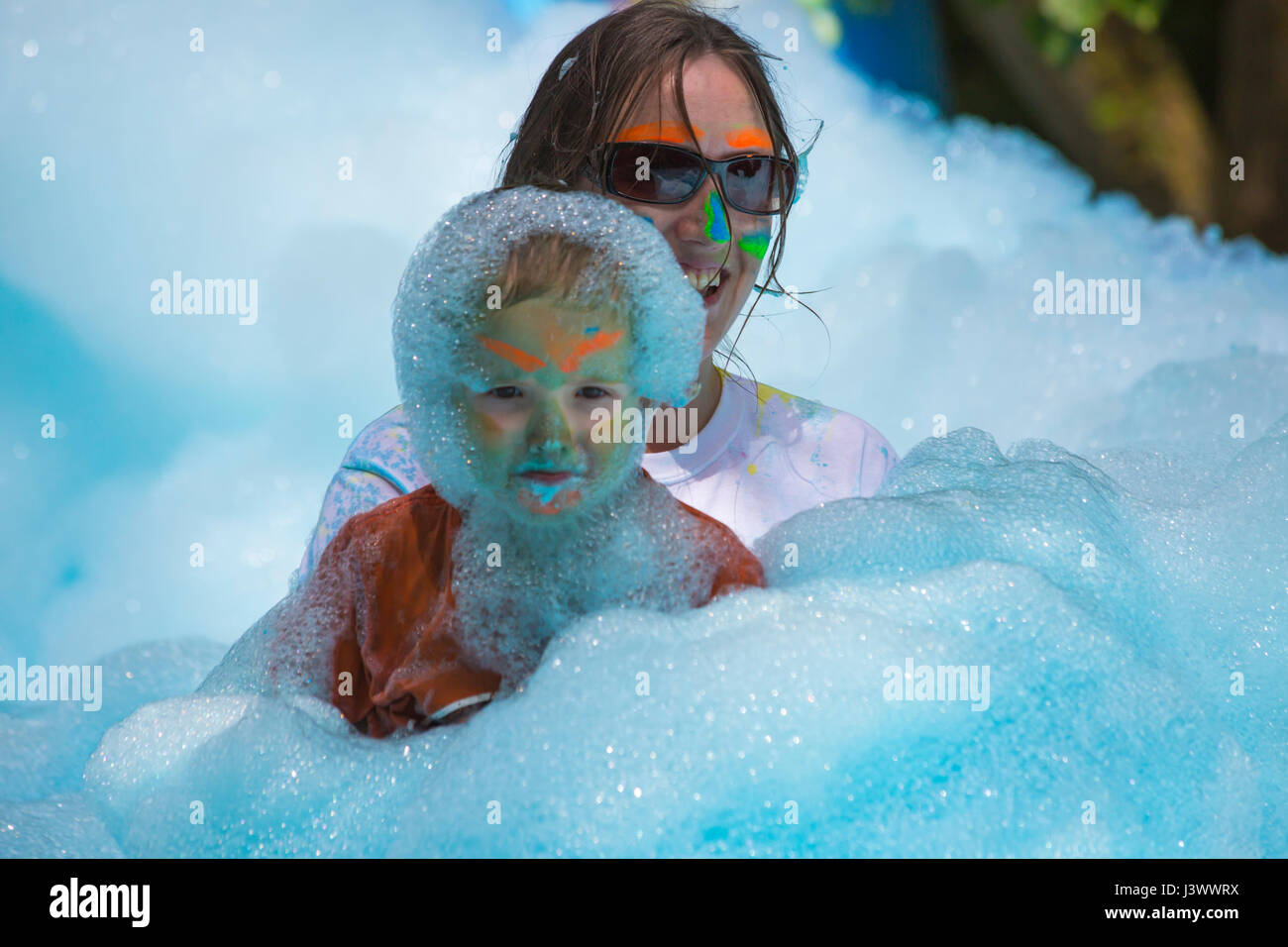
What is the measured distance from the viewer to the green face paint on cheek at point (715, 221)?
1441mm

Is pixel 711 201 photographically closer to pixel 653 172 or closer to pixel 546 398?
pixel 653 172

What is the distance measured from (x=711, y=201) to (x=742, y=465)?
34cm

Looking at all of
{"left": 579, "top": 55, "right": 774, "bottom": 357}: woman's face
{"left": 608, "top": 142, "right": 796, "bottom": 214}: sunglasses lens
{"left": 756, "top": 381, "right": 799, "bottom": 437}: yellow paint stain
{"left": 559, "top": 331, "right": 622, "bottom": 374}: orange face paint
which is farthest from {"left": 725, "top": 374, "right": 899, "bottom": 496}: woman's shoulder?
{"left": 559, "top": 331, "right": 622, "bottom": 374}: orange face paint

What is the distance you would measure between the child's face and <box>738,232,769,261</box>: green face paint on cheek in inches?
14.4

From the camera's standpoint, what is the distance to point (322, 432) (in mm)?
2742

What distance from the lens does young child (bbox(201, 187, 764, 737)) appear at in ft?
3.69

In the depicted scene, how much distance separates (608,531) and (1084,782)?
→ 0.50m

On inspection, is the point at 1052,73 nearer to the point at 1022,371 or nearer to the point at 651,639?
the point at 1022,371

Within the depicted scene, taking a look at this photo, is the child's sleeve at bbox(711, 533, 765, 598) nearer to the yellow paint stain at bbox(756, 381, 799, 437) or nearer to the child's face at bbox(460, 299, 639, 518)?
the child's face at bbox(460, 299, 639, 518)

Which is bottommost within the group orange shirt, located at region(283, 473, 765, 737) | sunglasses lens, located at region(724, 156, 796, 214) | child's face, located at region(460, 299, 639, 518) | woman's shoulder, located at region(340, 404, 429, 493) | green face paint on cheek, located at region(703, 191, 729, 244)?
orange shirt, located at region(283, 473, 765, 737)

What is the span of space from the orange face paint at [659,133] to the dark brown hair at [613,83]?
0.01 m

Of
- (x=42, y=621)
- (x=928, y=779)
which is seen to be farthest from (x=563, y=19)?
(x=928, y=779)

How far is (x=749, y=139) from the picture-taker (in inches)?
58.3

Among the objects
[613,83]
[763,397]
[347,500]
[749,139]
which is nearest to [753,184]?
[749,139]
